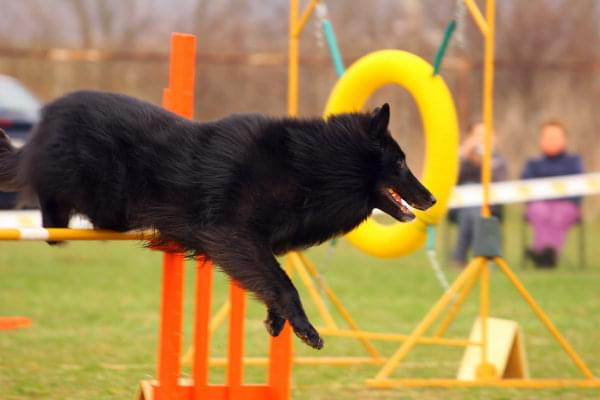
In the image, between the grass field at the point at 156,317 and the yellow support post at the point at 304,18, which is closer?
the grass field at the point at 156,317

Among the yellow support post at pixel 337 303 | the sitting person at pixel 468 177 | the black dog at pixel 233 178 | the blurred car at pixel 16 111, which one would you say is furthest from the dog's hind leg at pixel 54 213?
the blurred car at pixel 16 111

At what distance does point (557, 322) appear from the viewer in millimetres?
8477

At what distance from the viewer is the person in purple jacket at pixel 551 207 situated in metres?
12.0

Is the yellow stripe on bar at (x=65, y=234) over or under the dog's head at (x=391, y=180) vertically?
under

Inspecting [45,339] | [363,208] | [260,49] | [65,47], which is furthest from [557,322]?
[65,47]

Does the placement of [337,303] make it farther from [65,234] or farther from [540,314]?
[65,234]

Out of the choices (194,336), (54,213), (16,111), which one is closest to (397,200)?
(194,336)

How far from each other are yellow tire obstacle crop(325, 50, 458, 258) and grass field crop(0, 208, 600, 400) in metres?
0.78

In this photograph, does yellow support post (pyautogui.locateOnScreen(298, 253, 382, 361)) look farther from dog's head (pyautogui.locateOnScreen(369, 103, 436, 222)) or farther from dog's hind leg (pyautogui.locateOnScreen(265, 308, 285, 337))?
dog's head (pyautogui.locateOnScreen(369, 103, 436, 222))

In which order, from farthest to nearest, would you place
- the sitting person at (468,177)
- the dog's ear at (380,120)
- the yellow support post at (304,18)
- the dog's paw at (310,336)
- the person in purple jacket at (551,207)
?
the person in purple jacket at (551,207) → the sitting person at (468,177) → the yellow support post at (304,18) → the dog's ear at (380,120) → the dog's paw at (310,336)

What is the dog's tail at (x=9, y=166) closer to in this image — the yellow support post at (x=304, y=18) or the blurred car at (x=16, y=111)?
the yellow support post at (x=304, y=18)

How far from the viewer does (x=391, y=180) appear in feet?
14.2

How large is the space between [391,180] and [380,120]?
0.24m

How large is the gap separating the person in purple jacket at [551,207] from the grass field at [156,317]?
1.04 feet
